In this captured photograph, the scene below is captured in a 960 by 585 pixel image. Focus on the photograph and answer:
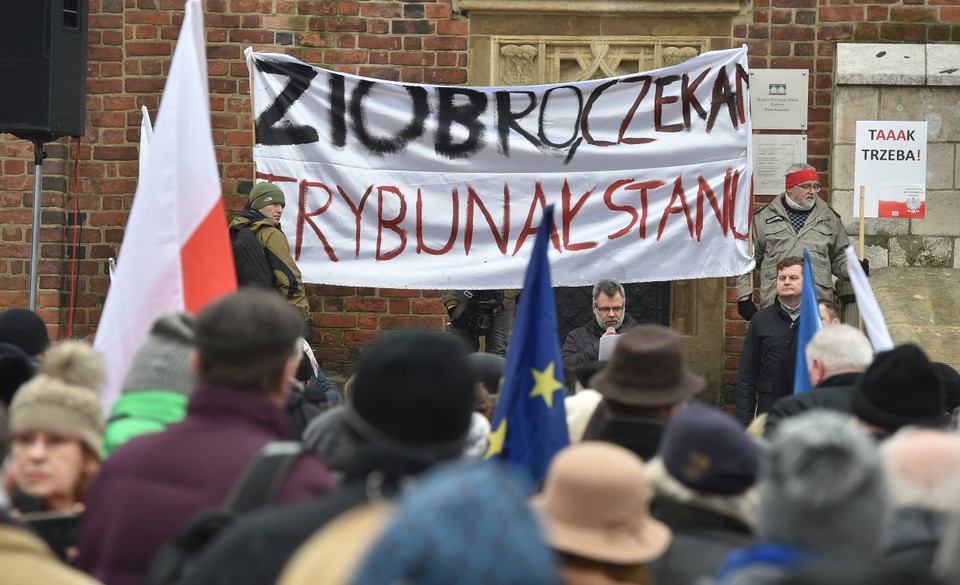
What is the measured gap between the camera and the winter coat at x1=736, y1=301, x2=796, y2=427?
8000 millimetres

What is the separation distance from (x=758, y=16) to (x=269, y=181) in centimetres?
357

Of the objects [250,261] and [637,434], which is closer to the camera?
[637,434]

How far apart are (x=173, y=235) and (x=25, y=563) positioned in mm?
2432

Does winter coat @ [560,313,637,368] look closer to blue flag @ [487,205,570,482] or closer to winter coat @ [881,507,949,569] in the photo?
blue flag @ [487,205,570,482]

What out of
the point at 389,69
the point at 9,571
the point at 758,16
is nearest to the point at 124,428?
the point at 9,571

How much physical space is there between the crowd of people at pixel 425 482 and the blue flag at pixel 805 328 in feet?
5.27

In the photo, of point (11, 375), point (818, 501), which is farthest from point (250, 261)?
point (818, 501)

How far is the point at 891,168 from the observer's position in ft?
31.4

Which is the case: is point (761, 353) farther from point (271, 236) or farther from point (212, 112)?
point (212, 112)

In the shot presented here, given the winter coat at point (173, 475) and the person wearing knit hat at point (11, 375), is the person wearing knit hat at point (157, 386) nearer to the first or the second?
the winter coat at point (173, 475)

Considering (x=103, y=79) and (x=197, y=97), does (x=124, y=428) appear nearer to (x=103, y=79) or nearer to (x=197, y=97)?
(x=197, y=97)

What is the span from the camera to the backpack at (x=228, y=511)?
260cm

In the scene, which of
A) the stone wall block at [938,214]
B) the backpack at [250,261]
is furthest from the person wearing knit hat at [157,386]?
the stone wall block at [938,214]

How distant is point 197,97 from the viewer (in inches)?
199
